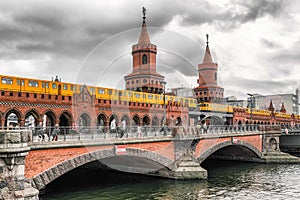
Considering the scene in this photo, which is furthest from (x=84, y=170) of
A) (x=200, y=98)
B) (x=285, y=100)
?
(x=285, y=100)

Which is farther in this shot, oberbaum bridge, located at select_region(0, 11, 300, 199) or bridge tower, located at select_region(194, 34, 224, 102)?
bridge tower, located at select_region(194, 34, 224, 102)

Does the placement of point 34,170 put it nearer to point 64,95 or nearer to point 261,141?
point 64,95

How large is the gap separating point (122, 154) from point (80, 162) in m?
4.22

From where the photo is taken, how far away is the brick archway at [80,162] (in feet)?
66.4

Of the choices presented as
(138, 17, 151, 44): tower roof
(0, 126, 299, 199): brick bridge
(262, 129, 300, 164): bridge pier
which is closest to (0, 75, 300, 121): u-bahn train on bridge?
(0, 126, 299, 199): brick bridge

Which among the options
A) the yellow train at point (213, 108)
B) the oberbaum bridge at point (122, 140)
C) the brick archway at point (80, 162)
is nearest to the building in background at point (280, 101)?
the yellow train at point (213, 108)

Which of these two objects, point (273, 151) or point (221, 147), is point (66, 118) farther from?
point (273, 151)

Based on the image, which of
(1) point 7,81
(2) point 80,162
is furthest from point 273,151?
(1) point 7,81

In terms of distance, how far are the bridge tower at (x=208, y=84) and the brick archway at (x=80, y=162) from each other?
5955 cm

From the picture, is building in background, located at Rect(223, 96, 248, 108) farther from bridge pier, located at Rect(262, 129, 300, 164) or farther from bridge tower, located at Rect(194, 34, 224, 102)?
bridge pier, located at Rect(262, 129, 300, 164)

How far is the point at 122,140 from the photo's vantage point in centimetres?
2622

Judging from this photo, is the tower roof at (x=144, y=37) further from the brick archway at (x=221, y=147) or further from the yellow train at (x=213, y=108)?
the brick archway at (x=221, y=147)

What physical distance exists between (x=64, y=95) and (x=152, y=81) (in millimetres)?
30588

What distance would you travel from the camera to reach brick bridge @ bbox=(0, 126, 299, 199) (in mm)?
17438
